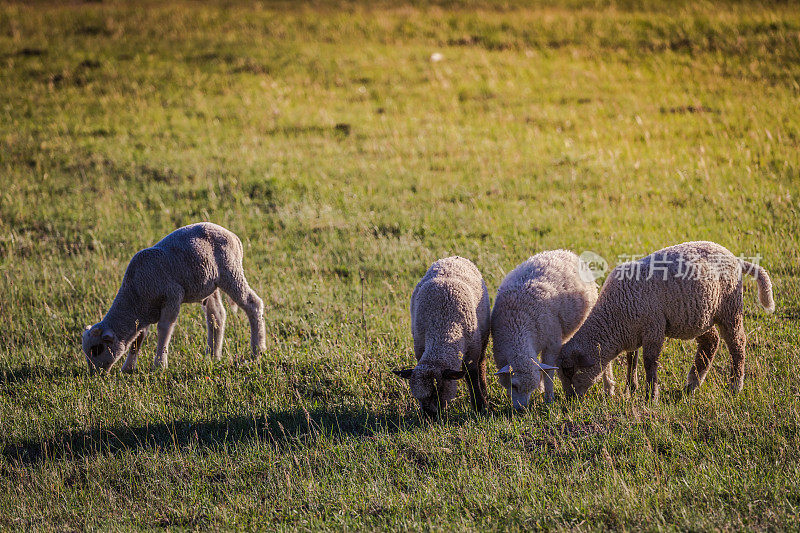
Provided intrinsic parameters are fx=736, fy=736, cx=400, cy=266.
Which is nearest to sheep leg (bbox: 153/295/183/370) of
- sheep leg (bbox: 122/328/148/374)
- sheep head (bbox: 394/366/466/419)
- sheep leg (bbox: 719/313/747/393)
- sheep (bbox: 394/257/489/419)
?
sheep leg (bbox: 122/328/148/374)

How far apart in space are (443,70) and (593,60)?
15.1ft

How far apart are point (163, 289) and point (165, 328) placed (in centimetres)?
46

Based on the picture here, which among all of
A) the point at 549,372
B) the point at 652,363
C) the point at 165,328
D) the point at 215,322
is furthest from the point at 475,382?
the point at 165,328

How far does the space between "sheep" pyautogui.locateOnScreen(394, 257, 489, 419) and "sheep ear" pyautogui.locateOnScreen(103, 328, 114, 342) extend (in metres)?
3.52

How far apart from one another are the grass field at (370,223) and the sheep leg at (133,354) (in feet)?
0.77

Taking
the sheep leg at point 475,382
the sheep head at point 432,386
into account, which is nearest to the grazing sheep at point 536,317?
the sheep leg at point 475,382

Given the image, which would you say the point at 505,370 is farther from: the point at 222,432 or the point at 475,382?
the point at 222,432

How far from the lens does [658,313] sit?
7.35 metres

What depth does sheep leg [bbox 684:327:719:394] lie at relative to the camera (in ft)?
25.1

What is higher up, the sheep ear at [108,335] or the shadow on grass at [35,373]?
the sheep ear at [108,335]

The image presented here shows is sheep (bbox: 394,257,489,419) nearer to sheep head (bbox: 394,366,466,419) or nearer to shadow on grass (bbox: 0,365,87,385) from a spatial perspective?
sheep head (bbox: 394,366,466,419)

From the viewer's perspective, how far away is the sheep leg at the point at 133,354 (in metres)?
8.71

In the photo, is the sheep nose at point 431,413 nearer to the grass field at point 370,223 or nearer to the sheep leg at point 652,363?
the grass field at point 370,223

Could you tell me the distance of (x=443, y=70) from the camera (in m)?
22.6
